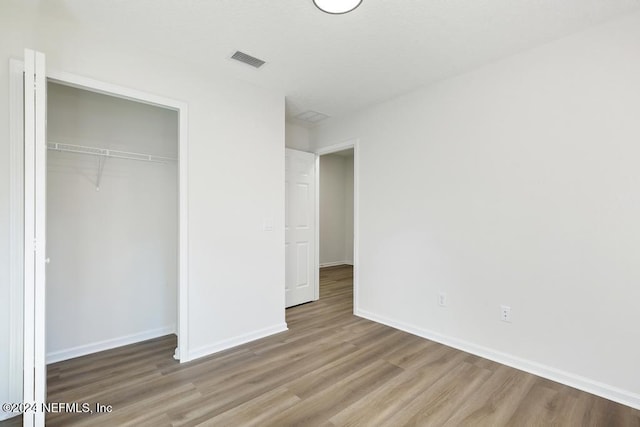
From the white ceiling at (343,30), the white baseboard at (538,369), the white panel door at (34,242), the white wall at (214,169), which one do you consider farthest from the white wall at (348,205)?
the white panel door at (34,242)

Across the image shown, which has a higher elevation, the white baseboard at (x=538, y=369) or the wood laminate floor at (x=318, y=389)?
the white baseboard at (x=538, y=369)

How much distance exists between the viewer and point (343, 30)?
2170mm

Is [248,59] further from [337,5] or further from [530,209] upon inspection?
[530,209]

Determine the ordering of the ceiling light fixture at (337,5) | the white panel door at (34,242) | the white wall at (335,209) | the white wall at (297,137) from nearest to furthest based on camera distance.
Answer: the white panel door at (34,242)
the ceiling light fixture at (337,5)
the white wall at (297,137)
the white wall at (335,209)

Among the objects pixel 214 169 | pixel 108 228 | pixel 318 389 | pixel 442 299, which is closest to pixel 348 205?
pixel 442 299

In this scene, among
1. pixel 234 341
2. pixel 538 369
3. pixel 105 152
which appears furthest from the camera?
pixel 234 341

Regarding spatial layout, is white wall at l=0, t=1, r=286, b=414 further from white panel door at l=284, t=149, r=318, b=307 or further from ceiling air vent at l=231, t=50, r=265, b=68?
white panel door at l=284, t=149, r=318, b=307

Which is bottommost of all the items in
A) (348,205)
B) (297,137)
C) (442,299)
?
(442,299)

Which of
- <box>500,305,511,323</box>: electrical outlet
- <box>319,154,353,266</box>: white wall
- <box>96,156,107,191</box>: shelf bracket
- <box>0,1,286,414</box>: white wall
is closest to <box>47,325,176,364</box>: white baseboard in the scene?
<box>0,1,286,414</box>: white wall

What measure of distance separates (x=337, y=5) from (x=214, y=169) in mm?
1682

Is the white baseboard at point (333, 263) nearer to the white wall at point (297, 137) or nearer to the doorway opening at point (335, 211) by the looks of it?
the doorway opening at point (335, 211)

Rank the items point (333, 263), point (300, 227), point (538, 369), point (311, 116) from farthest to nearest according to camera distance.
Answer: point (333, 263), point (300, 227), point (311, 116), point (538, 369)

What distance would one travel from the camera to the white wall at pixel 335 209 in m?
7.20

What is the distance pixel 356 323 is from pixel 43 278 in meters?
2.85
